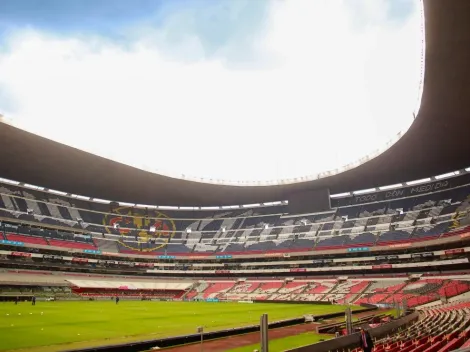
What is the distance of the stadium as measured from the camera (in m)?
32.4

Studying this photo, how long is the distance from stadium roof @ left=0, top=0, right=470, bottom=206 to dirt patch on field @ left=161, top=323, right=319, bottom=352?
20.8 meters

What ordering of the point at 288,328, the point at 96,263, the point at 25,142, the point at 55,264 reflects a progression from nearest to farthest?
the point at 288,328 → the point at 25,142 → the point at 55,264 → the point at 96,263

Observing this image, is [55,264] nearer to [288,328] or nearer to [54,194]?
[54,194]

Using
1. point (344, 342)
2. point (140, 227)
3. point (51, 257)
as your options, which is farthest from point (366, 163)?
point (51, 257)

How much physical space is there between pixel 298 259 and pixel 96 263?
115ft

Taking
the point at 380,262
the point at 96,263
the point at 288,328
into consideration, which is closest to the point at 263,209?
the point at 380,262

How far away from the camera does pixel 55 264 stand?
198 ft

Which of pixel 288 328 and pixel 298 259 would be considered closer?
pixel 288 328

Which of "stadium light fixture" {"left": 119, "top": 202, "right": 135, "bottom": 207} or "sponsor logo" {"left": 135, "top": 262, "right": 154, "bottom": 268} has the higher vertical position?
"stadium light fixture" {"left": 119, "top": 202, "right": 135, "bottom": 207}

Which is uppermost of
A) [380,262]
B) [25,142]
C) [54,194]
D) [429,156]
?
[54,194]

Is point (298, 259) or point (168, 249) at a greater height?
Answer: point (168, 249)

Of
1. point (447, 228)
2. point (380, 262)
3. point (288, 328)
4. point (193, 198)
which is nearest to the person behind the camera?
point (288, 328)

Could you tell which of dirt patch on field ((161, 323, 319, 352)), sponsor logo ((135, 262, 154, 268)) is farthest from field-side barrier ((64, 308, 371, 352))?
sponsor logo ((135, 262, 154, 268))

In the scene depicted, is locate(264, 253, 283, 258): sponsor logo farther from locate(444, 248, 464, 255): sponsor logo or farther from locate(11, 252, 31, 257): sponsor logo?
locate(11, 252, 31, 257): sponsor logo
